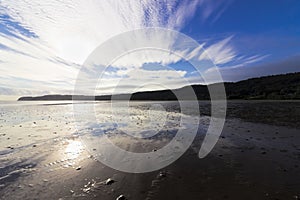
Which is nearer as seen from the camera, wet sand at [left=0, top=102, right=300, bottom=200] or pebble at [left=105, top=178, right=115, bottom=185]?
wet sand at [left=0, top=102, right=300, bottom=200]

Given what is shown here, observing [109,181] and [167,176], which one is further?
[167,176]

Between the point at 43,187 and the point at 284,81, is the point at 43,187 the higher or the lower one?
the lower one

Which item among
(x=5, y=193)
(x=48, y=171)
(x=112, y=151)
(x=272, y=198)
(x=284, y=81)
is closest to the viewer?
(x=272, y=198)

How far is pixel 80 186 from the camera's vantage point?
5.77m

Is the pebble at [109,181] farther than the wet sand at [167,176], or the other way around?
the pebble at [109,181]

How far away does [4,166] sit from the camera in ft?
24.7

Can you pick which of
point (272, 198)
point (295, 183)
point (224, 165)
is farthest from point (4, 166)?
point (295, 183)

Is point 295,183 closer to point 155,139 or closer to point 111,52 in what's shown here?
point 155,139

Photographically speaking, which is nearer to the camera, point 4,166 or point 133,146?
point 4,166

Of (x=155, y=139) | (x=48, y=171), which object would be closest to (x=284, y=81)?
(x=155, y=139)

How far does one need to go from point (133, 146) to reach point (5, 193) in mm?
5851

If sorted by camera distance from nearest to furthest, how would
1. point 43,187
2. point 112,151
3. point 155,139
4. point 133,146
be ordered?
point 43,187 < point 112,151 < point 133,146 < point 155,139

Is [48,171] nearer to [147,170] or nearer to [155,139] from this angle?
[147,170]

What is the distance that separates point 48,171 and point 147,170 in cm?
344
